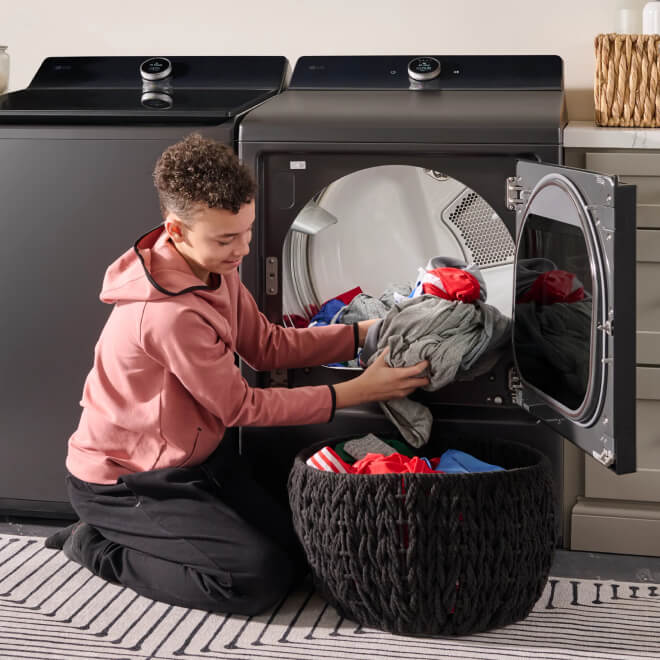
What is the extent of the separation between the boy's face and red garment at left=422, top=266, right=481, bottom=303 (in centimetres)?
39

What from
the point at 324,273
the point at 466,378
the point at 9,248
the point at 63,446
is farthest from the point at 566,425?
the point at 9,248

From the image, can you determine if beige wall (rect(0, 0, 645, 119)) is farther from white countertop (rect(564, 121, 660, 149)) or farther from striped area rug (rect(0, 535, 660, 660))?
striped area rug (rect(0, 535, 660, 660))

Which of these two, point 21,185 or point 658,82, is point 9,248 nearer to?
point 21,185

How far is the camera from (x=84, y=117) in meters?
2.11

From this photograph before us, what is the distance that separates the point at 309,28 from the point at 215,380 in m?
1.20

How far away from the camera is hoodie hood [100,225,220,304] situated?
5.88 ft

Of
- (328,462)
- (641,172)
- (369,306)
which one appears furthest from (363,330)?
(641,172)

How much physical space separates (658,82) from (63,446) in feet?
5.04

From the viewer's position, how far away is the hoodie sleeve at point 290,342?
2014 mm

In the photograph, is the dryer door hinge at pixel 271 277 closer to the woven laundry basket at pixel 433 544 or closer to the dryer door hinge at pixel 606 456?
the woven laundry basket at pixel 433 544

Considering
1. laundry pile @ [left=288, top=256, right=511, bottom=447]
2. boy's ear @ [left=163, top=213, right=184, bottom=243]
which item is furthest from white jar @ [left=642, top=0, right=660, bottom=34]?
boy's ear @ [left=163, top=213, right=184, bottom=243]

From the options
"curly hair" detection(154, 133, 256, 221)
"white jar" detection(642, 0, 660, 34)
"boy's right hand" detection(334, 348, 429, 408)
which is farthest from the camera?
"white jar" detection(642, 0, 660, 34)

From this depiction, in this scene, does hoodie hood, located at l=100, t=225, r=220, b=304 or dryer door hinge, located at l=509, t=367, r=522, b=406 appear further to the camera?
dryer door hinge, located at l=509, t=367, r=522, b=406

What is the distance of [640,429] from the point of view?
2.04m
